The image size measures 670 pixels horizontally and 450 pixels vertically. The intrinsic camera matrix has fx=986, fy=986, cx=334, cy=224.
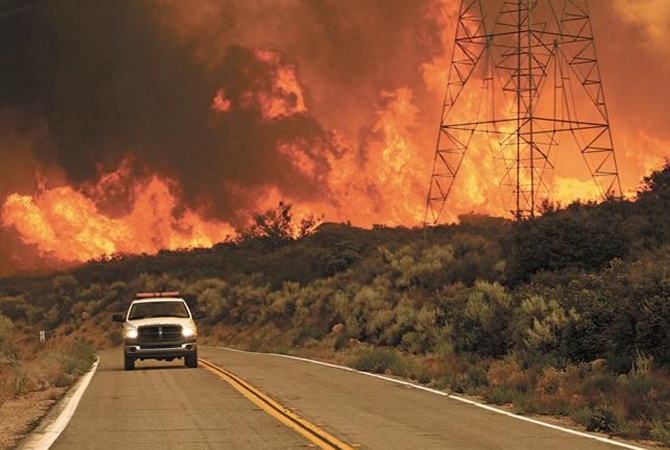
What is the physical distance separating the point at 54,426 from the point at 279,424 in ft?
10.9

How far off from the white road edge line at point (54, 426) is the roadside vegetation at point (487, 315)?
1559 mm

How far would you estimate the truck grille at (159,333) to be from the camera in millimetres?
26781

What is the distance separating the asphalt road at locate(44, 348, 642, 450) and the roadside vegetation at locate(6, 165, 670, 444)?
148 centimetres

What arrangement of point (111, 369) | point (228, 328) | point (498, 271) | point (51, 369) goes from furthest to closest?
point (228, 328) < point (498, 271) < point (111, 369) < point (51, 369)

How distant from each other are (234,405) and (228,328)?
135 ft

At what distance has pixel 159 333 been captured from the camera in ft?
88.1

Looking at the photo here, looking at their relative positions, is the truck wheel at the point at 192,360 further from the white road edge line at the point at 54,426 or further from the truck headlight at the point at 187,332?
the white road edge line at the point at 54,426

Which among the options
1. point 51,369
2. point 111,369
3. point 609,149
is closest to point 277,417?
point 51,369

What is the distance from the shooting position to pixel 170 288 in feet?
242

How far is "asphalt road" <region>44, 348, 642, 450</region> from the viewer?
12664 mm

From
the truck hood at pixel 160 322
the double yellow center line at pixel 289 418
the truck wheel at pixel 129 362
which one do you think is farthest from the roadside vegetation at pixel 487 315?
the double yellow center line at pixel 289 418

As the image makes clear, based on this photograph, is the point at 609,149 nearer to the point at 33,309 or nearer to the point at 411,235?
the point at 411,235

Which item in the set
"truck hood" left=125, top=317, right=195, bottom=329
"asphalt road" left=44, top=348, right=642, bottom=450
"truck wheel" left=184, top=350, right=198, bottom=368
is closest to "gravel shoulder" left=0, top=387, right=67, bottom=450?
"asphalt road" left=44, top=348, right=642, bottom=450

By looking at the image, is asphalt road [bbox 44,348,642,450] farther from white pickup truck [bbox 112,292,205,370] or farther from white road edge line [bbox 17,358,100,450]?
white pickup truck [bbox 112,292,205,370]
